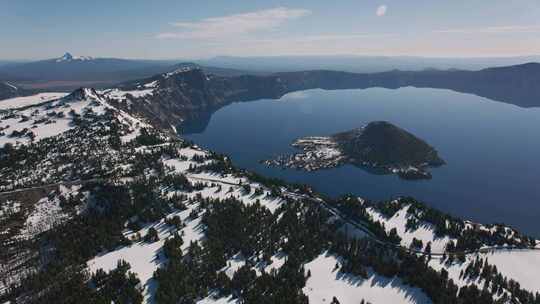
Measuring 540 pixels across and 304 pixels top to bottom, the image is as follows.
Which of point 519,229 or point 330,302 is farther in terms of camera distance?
point 519,229

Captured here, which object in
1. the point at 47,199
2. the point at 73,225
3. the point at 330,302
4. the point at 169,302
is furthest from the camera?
the point at 47,199

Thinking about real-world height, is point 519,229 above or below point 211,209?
below

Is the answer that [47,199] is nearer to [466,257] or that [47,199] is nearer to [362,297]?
[362,297]

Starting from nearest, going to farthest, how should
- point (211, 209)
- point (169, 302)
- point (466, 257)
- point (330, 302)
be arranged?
point (169, 302) < point (330, 302) < point (466, 257) < point (211, 209)

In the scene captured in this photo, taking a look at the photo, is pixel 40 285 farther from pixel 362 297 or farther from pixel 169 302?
pixel 362 297

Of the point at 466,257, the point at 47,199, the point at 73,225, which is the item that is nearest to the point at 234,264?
the point at 73,225

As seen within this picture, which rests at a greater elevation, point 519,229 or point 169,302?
point 169,302

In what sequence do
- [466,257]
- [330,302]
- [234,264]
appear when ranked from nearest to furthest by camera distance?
[330,302] → [234,264] → [466,257]

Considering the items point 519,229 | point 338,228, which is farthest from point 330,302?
point 519,229

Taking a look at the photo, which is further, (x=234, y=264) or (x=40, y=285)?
(x=234, y=264)
